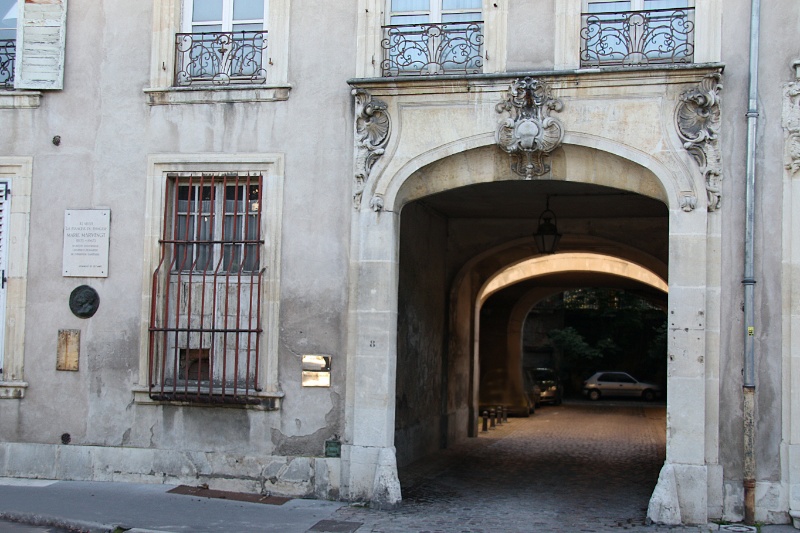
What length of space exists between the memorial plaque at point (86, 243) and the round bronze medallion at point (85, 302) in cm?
18

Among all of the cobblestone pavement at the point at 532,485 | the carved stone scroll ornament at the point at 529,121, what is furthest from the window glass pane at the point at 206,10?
the cobblestone pavement at the point at 532,485

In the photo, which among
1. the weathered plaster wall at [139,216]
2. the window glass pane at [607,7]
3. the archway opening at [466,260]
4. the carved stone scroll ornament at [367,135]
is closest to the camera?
the window glass pane at [607,7]

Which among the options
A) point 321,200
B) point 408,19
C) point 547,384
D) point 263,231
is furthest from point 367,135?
point 547,384

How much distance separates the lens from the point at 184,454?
10859mm

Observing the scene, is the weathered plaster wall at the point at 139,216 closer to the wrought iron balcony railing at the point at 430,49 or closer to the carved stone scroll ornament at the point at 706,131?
the wrought iron balcony railing at the point at 430,49

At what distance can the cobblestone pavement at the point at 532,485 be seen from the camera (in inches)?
379

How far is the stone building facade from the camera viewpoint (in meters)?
9.63

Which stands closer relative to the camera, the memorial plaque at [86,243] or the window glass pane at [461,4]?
the window glass pane at [461,4]

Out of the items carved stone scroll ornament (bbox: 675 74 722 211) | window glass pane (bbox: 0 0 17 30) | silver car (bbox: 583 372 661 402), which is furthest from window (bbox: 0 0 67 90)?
silver car (bbox: 583 372 661 402)

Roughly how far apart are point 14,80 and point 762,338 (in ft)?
29.9

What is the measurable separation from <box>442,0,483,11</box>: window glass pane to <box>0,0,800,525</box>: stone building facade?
16 millimetres

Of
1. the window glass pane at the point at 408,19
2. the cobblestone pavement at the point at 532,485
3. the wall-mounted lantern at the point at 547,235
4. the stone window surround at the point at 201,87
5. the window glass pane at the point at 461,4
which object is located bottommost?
the cobblestone pavement at the point at 532,485

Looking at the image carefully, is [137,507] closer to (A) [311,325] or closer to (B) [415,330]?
(A) [311,325]

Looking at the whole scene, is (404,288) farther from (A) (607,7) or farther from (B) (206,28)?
(A) (607,7)
